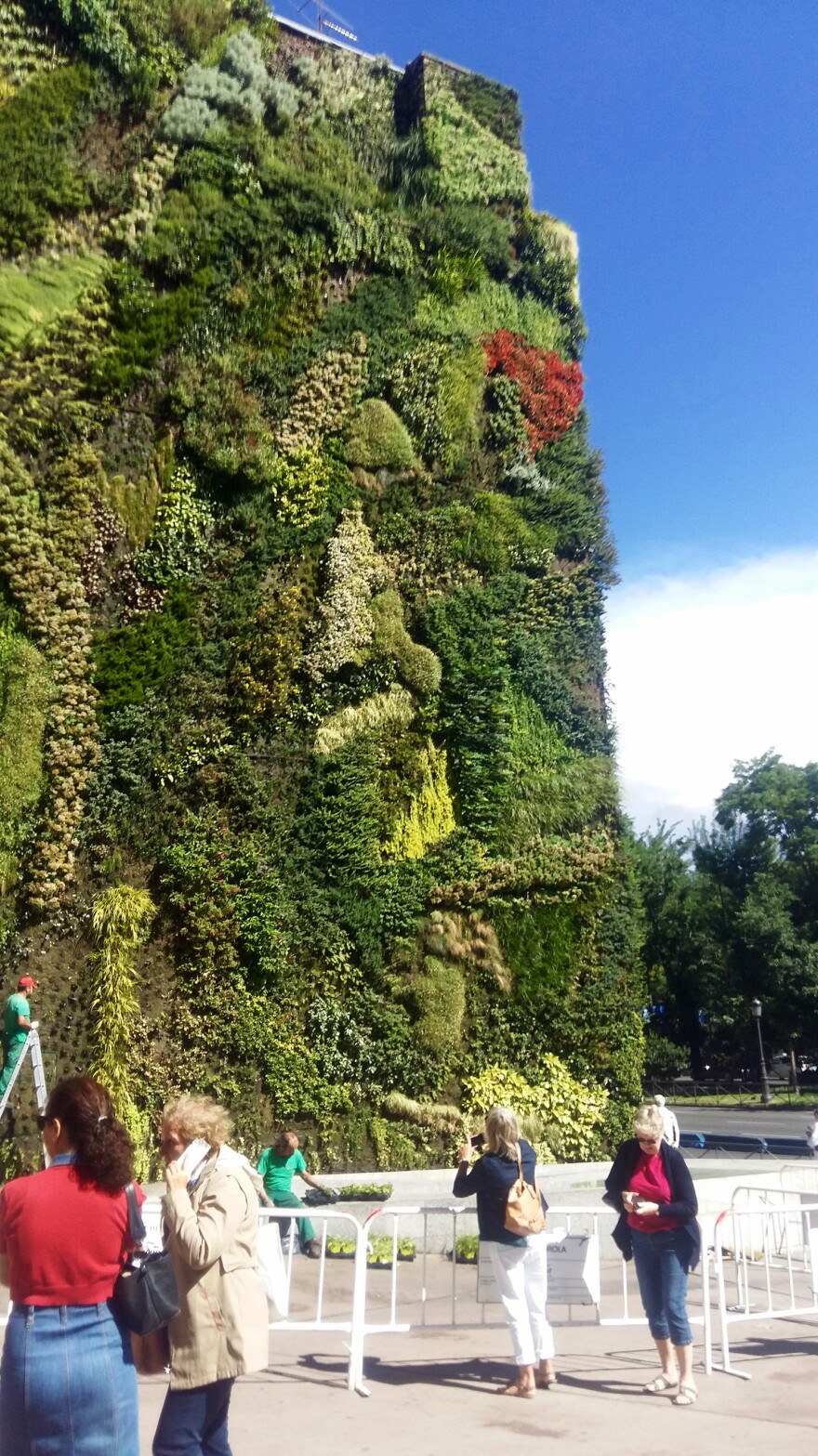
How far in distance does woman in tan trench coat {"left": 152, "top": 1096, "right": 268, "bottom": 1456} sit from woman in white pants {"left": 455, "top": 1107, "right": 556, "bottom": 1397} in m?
2.65

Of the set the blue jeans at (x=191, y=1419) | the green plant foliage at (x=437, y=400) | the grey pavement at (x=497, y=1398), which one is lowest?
the grey pavement at (x=497, y=1398)

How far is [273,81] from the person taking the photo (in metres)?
17.0

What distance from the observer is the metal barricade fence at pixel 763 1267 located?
7.53 meters

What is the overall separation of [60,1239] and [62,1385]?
0.41m

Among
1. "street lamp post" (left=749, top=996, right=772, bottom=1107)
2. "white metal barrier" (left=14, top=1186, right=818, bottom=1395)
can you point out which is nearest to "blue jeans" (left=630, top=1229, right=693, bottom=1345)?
"white metal barrier" (left=14, top=1186, right=818, bottom=1395)

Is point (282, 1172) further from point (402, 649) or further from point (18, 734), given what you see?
point (402, 649)

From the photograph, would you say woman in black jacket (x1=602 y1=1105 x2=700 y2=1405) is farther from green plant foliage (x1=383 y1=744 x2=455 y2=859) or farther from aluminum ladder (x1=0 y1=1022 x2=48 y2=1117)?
green plant foliage (x1=383 y1=744 x2=455 y2=859)

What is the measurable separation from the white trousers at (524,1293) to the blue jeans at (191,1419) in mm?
2742

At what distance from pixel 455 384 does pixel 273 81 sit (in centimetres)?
552

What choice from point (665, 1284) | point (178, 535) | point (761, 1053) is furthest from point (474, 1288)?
point (761, 1053)

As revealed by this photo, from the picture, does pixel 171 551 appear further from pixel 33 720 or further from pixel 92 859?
pixel 92 859

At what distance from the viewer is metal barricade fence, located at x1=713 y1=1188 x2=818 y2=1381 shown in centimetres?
753

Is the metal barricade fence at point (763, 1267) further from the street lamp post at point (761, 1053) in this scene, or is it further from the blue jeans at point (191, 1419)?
the street lamp post at point (761, 1053)

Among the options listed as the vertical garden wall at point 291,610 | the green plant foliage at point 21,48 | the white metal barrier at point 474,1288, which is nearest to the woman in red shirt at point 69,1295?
the white metal barrier at point 474,1288
